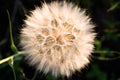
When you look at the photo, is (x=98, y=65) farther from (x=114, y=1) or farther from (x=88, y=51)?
(x=88, y=51)

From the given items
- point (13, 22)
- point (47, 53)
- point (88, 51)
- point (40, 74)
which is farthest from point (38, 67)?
point (13, 22)

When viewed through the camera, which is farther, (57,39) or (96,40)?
(96,40)

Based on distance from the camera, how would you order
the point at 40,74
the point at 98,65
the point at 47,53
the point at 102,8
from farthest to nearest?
the point at 102,8 → the point at 98,65 → the point at 40,74 → the point at 47,53

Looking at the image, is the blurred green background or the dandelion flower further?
the blurred green background

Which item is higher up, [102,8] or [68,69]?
[102,8]

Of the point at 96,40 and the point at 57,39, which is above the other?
the point at 57,39
